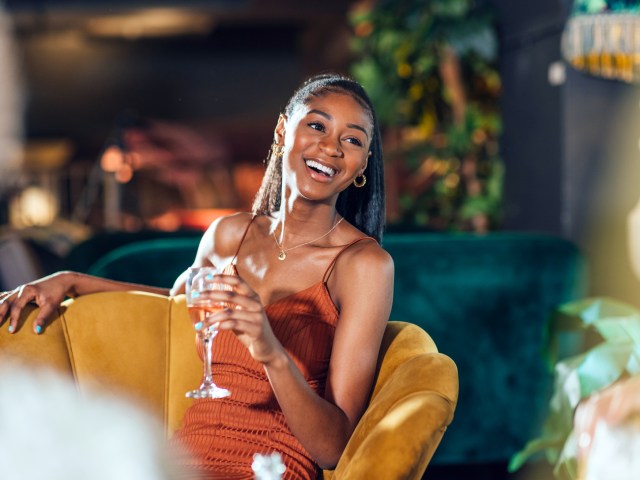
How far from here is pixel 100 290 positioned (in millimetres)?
2291

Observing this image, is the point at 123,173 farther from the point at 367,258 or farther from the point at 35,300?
the point at 367,258

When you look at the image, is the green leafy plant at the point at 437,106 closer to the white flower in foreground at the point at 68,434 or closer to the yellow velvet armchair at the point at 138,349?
the yellow velvet armchair at the point at 138,349

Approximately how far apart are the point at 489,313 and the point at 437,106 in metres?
2.28

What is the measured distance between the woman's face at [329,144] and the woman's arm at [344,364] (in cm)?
16

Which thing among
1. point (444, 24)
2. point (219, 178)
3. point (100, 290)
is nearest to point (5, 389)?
point (100, 290)

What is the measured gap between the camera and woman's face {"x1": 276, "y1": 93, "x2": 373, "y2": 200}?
6.53ft

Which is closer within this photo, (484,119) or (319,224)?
(319,224)

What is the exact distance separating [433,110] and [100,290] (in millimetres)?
3513

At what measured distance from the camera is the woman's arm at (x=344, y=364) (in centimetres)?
169

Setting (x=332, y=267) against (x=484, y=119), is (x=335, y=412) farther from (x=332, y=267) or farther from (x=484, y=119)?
(x=484, y=119)

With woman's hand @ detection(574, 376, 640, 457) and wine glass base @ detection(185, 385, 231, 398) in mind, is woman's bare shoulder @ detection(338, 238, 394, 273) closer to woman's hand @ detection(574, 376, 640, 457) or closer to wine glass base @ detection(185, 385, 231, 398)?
wine glass base @ detection(185, 385, 231, 398)

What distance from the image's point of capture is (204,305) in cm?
158

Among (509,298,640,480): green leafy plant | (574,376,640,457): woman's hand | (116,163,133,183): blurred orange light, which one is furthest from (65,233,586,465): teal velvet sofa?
(116,163,133,183): blurred orange light

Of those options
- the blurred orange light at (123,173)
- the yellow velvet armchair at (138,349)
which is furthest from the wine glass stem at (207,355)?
the blurred orange light at (123,173)
